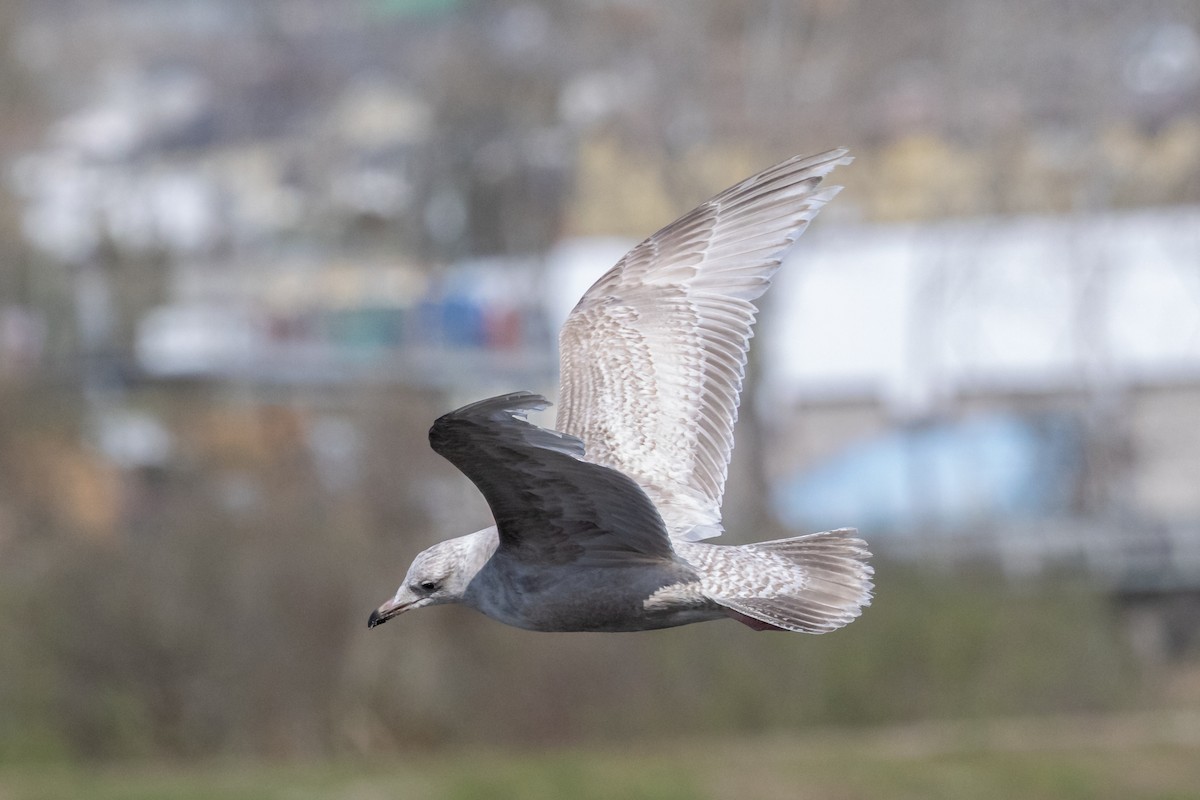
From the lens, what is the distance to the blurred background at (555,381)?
1442 cm

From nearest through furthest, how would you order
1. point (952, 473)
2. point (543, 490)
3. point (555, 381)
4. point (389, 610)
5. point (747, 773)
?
point (543, 490) < point (389, 610) < point (747, 773) < point (555, 381) < point (952, 473)

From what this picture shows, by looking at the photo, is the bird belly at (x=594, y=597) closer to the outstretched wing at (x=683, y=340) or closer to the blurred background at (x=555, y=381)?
the outstretched wing at (x=683, y=340)

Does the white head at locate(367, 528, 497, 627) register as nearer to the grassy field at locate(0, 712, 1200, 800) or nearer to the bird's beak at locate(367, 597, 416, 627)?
the bird's beak at locate(367, 597, 416, 627)

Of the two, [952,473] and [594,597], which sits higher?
[594,597]

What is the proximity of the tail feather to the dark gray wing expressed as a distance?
0.28 metres

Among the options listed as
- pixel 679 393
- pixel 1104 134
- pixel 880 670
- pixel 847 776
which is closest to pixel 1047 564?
pixel 880 670

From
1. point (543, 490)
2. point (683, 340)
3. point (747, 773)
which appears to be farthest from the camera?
point (747, 773)

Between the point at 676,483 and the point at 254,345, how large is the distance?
22.5 m

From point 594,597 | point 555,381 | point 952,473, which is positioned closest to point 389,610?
point 594,597

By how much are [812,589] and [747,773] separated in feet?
29.3

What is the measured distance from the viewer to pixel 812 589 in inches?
191

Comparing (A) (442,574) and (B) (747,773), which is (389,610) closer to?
(A) (442,574)

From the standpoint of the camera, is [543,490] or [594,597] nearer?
[543,490]

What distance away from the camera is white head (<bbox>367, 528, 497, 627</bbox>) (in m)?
4.80
